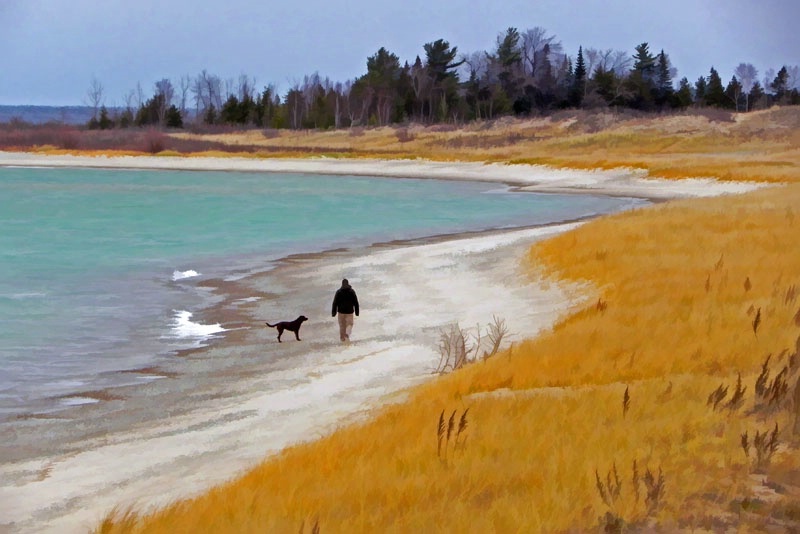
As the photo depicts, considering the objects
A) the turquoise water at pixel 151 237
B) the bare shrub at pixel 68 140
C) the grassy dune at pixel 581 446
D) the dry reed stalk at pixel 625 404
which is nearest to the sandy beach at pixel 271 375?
the grassy dune at pixel 581 446

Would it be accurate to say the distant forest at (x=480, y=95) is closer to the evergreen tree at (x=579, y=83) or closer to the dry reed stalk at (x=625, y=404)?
the evergreen tree at (x=579, y=83)

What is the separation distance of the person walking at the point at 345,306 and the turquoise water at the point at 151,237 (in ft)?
7.50

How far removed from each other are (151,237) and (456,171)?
34.7 metres

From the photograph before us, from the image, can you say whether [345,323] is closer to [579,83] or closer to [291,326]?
[291,326]

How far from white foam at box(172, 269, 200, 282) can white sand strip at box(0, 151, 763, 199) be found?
26.3 metres

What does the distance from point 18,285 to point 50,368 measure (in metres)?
10.4

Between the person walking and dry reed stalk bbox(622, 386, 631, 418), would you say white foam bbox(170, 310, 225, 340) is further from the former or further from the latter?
dry reed stalk bbox(622, 386, 631, 418)

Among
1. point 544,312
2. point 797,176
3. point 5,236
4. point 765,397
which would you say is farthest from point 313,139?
point 765,397

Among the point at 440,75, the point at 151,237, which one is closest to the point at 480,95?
the point at 440,75

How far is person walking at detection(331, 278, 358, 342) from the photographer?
14.5 m

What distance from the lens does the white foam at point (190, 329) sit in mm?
16261

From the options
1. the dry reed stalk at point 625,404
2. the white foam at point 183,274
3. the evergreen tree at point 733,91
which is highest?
the evergreen tree at point 733,91

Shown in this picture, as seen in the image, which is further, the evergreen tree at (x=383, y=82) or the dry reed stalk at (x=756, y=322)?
the evergreen tree at (x=383, y=82)

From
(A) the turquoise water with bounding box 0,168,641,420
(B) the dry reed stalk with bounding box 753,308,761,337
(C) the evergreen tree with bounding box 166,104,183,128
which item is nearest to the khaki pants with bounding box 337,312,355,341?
(A) the turquoise water with bounding box 0,168,641,420
